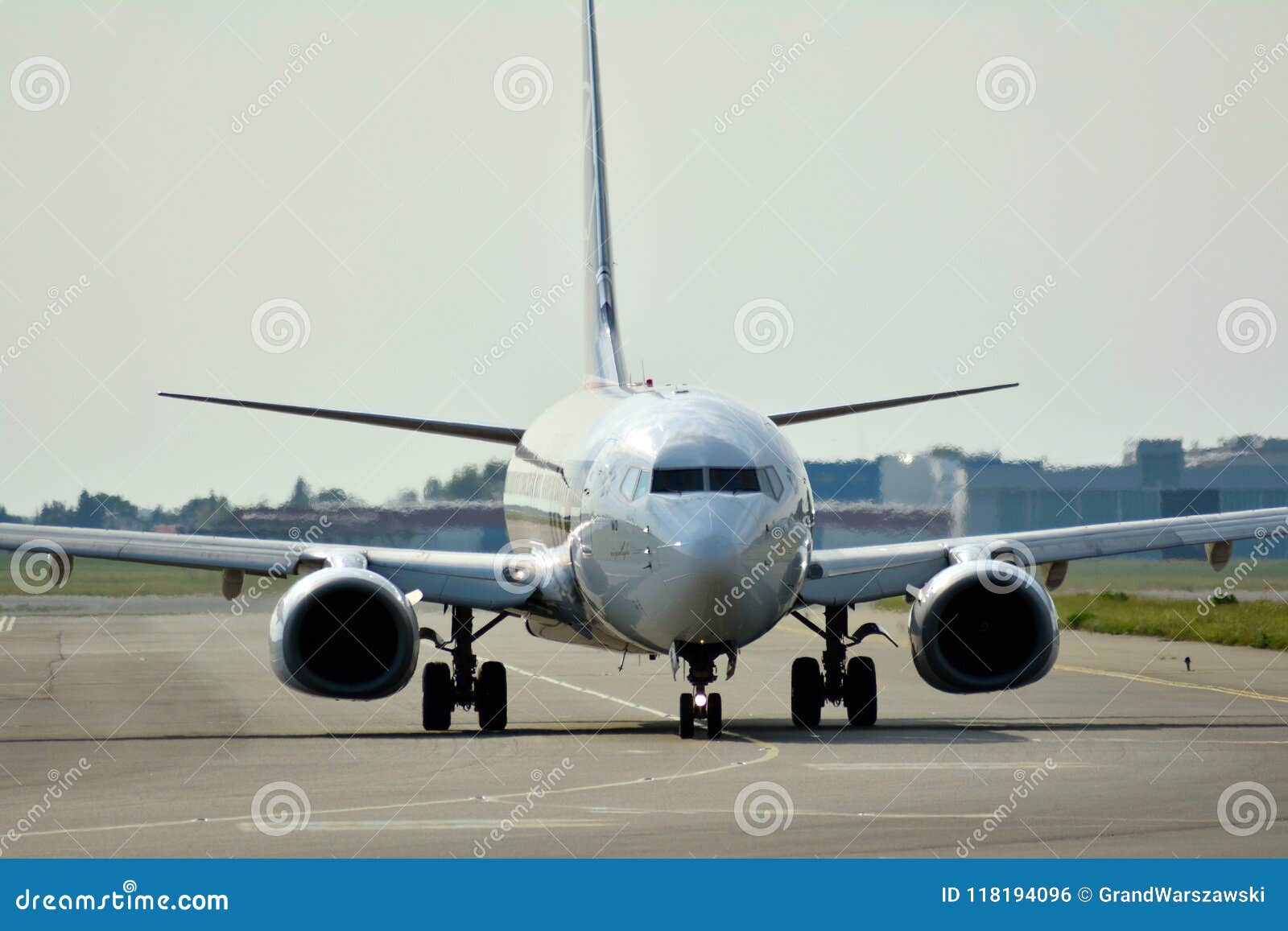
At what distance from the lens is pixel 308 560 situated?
75.0 feet

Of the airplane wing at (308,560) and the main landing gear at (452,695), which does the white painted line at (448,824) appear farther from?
the airplane wing at (308,560)

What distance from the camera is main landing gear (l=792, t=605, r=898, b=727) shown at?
2212 centimetres

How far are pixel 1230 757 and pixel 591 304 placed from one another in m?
14.7

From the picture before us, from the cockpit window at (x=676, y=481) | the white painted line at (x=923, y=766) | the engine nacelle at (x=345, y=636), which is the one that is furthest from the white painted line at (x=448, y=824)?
the engine nacelle at (x=345, y=636)

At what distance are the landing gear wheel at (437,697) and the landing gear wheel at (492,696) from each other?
356 millimetres

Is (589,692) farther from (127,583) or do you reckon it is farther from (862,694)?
(127,583)

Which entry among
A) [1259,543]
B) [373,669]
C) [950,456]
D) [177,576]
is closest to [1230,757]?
[373,669]

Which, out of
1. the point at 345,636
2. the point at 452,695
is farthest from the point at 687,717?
the point at 345,636

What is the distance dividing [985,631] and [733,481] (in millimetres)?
4237

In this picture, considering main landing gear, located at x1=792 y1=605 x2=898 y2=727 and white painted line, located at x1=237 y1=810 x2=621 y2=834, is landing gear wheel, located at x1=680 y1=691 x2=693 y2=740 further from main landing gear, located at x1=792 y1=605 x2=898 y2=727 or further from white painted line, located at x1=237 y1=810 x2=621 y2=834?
white painted line, located at x1=237 y1=810 x2=621 y2=834

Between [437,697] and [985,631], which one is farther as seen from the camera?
[437,697]

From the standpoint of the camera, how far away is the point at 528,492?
83.2ft

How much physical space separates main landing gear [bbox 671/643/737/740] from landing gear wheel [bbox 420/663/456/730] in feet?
10.6

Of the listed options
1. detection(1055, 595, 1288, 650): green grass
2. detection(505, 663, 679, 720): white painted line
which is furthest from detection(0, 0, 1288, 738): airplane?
detection(1055, 595, 1288, 650): green grass
